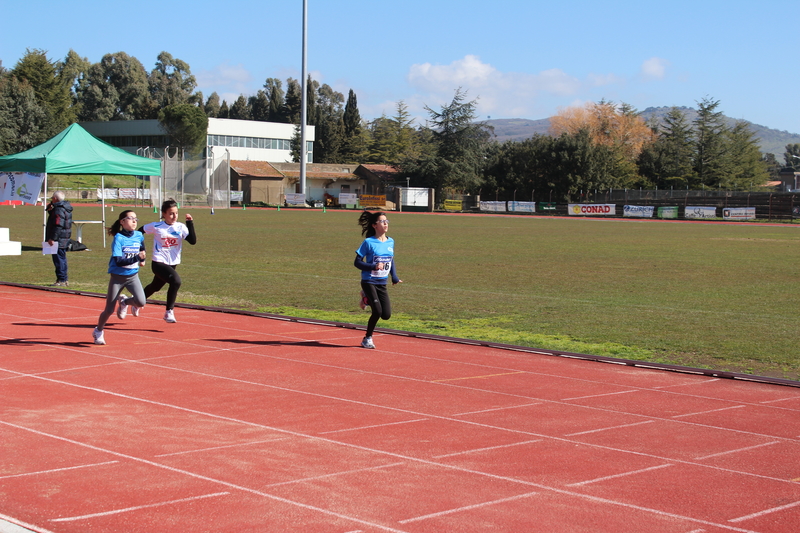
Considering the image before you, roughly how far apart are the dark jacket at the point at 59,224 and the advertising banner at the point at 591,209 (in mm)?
61332

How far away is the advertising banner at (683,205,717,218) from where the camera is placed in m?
67.6

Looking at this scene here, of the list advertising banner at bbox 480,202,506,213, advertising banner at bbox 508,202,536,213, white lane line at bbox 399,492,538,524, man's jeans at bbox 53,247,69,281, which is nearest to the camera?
white lane line at bbox 399,492,538,524

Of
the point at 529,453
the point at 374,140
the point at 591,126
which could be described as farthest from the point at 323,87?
the point at 529,453

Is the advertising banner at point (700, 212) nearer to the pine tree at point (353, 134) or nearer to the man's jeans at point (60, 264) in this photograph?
the man's jeans at point (60, 264)

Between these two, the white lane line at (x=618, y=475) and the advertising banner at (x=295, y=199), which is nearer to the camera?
the white lane line at (x=618, y=475)

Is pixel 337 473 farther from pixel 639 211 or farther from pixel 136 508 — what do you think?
pixel 639 211

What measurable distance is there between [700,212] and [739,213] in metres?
3.13

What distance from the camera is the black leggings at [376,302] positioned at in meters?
10.3

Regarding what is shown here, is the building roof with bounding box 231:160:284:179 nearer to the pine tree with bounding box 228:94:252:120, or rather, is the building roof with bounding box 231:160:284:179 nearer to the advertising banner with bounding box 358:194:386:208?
the advertising banner with bounding box 358:194:386:208

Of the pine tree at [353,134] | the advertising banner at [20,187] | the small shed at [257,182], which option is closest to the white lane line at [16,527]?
the advertising banner at [20,187]

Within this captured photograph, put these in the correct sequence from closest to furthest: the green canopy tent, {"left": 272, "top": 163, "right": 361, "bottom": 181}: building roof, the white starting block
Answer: the green canopy tent → the white starting block → {"left": 272, "top": 163, "right": 361, "bottom": 181}: building roof

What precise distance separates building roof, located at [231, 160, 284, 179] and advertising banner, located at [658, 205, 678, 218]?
46111 millimetres

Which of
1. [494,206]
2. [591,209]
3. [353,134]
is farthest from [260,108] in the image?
[591,209]

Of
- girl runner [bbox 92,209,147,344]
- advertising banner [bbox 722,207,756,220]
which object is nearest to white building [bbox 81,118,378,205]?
advertising banner [bbox 722,207,756,220]
